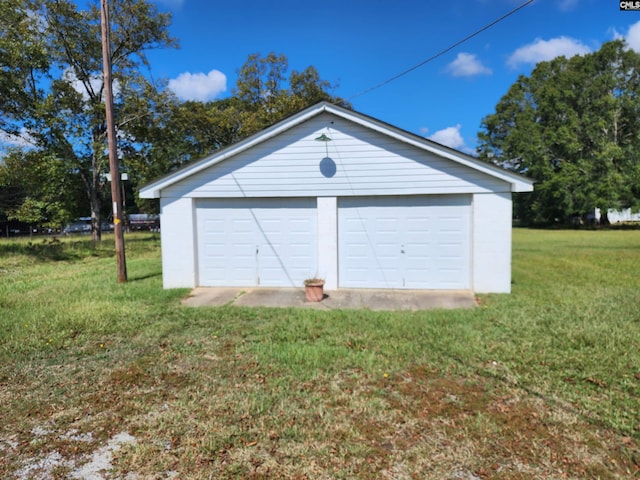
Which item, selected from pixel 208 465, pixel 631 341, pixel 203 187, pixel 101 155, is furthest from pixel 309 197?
pixel 101 155

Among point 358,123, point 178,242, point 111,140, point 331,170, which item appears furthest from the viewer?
point 111,140

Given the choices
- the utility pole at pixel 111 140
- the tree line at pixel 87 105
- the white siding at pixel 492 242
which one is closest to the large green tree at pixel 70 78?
the tree line at pixel 87 105

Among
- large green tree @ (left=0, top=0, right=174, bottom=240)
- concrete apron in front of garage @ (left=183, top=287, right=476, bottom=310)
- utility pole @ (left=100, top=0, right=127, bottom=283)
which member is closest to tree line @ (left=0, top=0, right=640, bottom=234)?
large green tree @ (left=0, top=0, right=174, bottom=240)

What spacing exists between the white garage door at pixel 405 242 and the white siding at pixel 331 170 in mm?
354

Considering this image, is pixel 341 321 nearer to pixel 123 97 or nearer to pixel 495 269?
pixel 495 269

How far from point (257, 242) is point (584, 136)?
38136 millimetres

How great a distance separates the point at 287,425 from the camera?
10.5ft

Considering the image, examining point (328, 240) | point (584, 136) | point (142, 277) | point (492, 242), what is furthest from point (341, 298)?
point (584, 136)

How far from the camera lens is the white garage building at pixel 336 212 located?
8.33 meters

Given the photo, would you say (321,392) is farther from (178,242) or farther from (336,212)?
(178,242)

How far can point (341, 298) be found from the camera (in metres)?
8.06

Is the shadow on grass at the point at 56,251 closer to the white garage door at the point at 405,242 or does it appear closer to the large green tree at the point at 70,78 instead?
the large green tree at the point at 70,78

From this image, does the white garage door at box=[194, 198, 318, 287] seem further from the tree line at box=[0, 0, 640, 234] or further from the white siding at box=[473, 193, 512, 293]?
the tree line at box=[0, 0, 640, 234]

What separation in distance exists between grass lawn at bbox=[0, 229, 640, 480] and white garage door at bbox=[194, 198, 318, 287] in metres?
2.24
